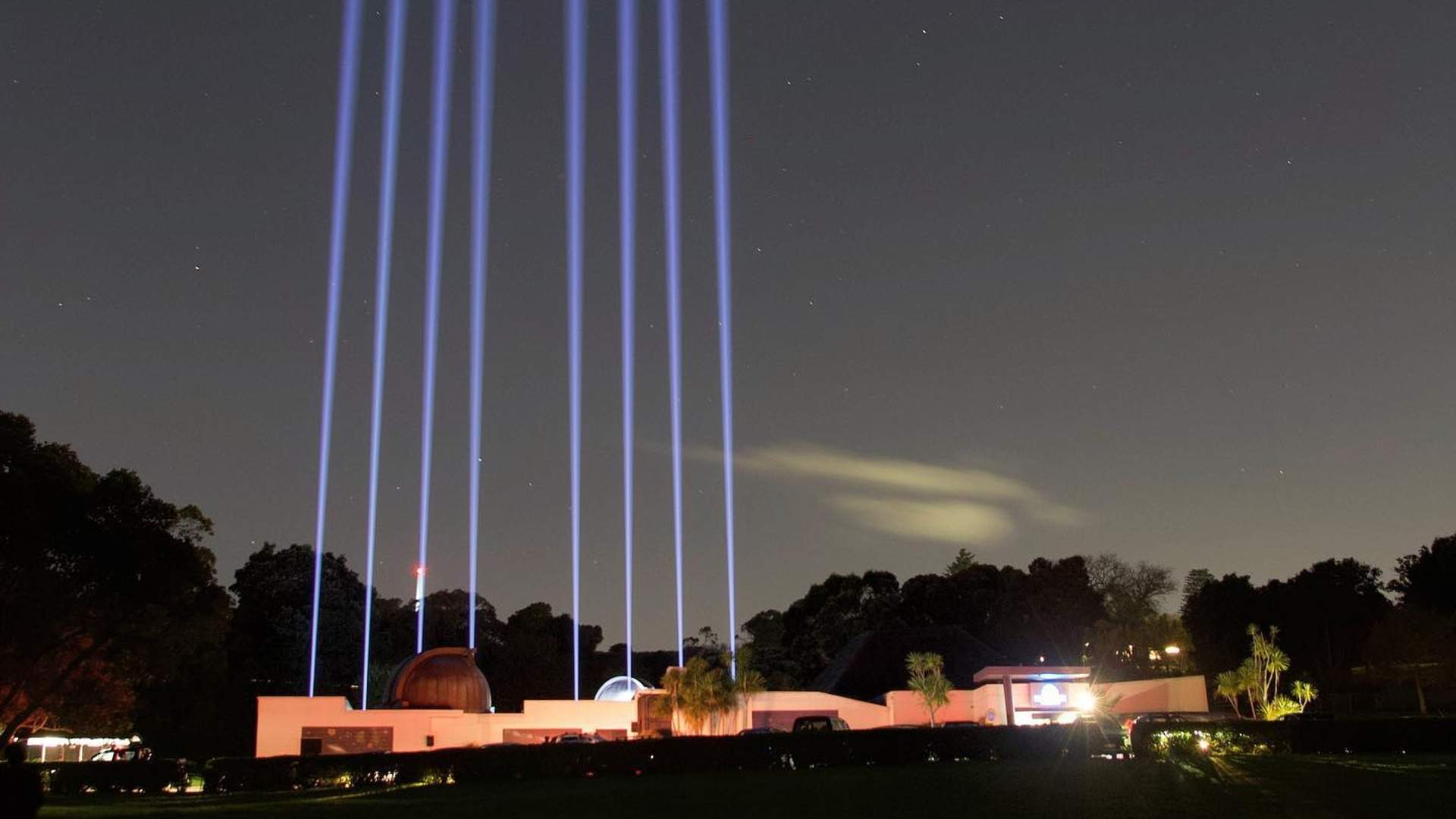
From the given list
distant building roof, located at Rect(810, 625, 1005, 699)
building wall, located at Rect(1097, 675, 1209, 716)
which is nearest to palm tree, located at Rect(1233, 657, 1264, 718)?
building wall, located at Rect(1097, 675, 1209, 716)

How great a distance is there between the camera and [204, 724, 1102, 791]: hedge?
113 feet

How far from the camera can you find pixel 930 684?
209ft

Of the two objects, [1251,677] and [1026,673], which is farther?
[1026,673]

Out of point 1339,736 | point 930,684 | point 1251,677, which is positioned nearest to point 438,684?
point 930,684

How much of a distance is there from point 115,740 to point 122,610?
25389mm

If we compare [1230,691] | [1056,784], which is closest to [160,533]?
[1056,784]

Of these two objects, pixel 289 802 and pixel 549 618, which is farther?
pixel 549 618

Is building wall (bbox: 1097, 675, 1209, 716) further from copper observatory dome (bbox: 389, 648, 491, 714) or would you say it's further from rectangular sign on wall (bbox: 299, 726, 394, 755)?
rectangular sign on wall (bbox: 299, 726, 394, 755)

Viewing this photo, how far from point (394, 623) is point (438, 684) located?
4199cm

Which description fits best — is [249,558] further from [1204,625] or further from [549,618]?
[1204,625]

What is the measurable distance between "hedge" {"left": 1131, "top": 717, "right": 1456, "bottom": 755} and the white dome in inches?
1325

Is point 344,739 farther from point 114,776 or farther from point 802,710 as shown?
point 802,710

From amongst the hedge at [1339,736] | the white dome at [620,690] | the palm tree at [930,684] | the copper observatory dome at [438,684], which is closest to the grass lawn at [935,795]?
the hedge at [1339,736]

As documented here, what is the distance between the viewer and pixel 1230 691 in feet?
206
